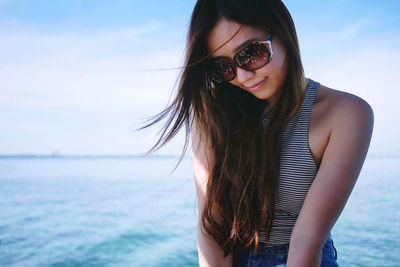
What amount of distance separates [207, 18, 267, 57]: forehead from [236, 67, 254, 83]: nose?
0.07 metres

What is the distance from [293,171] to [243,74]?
1.38ft

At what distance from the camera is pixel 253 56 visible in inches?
50.4

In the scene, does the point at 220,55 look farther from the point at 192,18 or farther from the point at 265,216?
the point at 265,216

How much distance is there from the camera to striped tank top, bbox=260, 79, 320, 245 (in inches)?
50.5

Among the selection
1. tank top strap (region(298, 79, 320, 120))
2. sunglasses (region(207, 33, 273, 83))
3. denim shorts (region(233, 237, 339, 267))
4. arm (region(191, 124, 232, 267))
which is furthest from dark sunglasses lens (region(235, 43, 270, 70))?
denim shorts (region(233, 237, 339, 267))

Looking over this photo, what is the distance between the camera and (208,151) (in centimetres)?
156

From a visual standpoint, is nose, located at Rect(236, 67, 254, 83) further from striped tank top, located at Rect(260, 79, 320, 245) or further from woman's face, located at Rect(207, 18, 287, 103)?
striped tank top, located at Rect(260, 79, 320, 245)

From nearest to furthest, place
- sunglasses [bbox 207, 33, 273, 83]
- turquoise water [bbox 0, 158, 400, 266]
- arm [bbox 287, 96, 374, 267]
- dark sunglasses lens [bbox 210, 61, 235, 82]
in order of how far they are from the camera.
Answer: arm [bbox 287, 96, 374, 267], sunglasses [bbox 207, 33, 273, 83], dark sunglasses lens [bbox 210, 61, 235, 82], turquoise water [bbox 0, 158, 400, 266]

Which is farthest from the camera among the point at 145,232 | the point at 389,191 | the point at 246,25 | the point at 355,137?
the point at 389,191

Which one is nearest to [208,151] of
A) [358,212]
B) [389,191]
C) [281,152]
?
[281,152]

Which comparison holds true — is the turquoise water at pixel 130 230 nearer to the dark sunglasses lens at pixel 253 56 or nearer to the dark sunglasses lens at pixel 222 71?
the dark sunglasses lens at pixel 222 71

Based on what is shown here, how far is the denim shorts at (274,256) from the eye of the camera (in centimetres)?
136

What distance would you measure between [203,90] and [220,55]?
216 millimetres

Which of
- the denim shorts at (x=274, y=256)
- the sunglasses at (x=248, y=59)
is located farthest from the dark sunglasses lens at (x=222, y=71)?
the denim shorts at (x=274, y=256)
